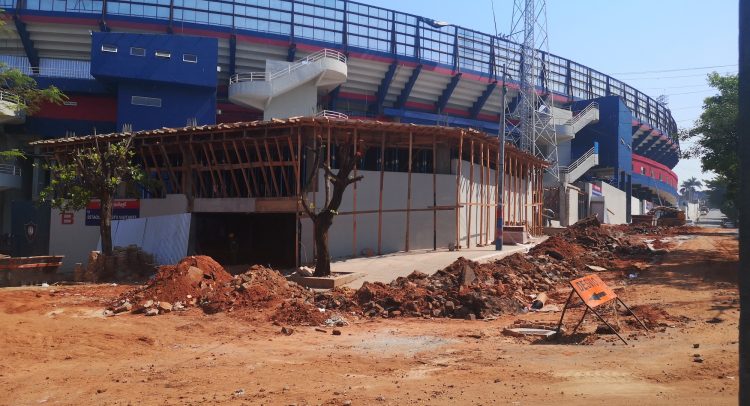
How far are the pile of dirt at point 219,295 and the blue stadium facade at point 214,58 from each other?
55.2ft

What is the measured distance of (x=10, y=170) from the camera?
3659cm

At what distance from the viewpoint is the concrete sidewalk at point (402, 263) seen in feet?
58.6

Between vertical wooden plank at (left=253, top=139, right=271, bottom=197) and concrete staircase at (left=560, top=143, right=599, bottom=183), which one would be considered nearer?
vertical wooden plank at (left=253, top=139, right=271, bottom=197)

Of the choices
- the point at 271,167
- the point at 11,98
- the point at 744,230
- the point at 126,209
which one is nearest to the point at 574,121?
the point at 271,167

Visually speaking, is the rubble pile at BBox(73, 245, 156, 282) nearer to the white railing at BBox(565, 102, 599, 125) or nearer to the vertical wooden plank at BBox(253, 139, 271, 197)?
the vertical wooden plank at BBox(253, 139, 271, 197)

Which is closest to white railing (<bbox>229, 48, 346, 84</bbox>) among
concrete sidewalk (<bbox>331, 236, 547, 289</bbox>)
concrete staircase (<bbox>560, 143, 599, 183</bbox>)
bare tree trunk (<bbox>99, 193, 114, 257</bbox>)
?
bare tree trunk (<bbox>99, 193, 114, 257</bbox>)

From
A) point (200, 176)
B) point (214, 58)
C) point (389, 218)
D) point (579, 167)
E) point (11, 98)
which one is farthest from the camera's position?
point (579, 167)

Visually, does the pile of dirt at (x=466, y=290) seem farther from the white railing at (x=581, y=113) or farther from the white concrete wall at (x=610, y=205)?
the white railing at (x=581, y=113)

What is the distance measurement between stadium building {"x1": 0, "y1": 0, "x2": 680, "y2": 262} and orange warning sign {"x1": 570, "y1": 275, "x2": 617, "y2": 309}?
1319 cm

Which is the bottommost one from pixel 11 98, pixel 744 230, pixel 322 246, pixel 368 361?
pixel 368 361

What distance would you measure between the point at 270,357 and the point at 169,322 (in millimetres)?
4183

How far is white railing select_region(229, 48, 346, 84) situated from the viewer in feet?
122

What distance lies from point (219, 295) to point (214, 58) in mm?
26332

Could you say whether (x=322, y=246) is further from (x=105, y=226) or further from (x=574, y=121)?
(x=574, y=121)
